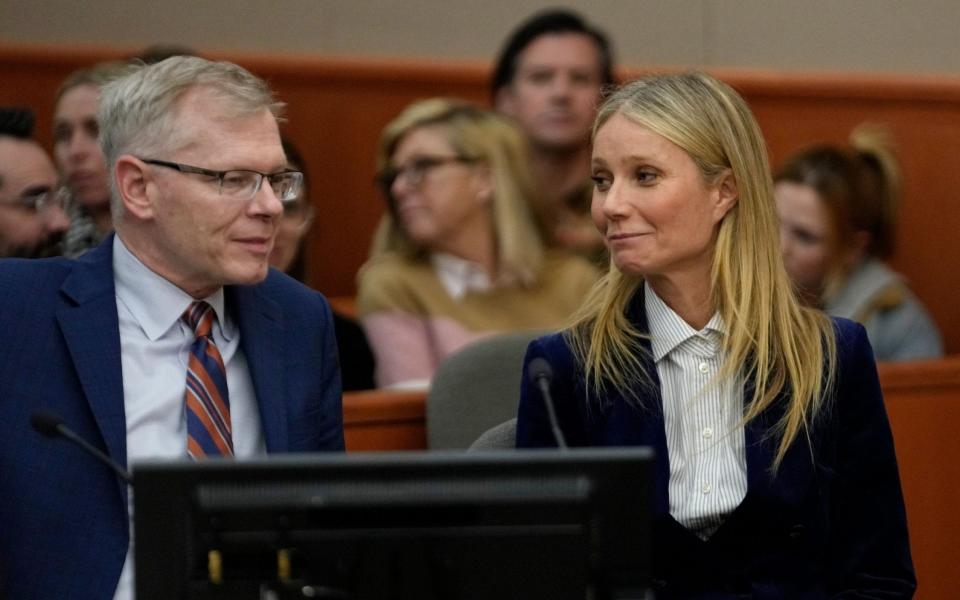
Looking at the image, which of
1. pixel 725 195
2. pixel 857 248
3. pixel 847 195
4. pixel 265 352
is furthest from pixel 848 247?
pixel 265 352

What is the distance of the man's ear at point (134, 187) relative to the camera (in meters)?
2.49

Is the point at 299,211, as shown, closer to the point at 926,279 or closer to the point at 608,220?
the point at 608,220

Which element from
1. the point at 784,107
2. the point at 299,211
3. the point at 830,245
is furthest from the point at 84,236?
the point at 784,107

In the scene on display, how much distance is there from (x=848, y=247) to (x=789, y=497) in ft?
7.60

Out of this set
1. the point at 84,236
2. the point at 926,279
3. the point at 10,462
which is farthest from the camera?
A: the point at 926,279

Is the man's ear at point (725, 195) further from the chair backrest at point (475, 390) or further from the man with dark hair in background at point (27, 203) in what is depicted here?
the man with dark hair in background at point (27, 203)

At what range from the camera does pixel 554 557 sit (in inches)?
68.1

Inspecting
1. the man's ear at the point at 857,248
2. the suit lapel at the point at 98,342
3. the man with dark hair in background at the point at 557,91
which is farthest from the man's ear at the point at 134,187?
the man's ear at the point at 857,248

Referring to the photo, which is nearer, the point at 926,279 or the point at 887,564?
the point at 887,564

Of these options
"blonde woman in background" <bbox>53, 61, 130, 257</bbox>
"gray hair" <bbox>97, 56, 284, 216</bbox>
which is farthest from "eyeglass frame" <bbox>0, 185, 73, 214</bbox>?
"gray hair" <bbox>97, 56, 284, 216</bbox>

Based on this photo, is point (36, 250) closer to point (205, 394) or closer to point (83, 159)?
point (83, 159)

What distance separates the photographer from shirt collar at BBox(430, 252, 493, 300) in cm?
421

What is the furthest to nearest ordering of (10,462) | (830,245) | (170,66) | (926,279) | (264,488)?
(926,279)
(830,245)
(170,66)
(10,462)
(264,488)

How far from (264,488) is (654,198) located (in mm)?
958
